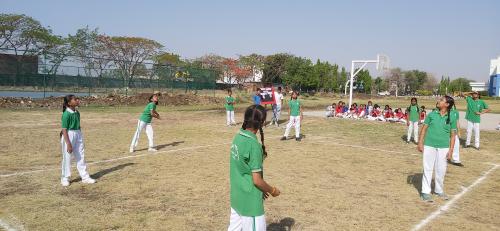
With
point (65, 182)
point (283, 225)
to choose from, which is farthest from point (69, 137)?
point (283, 225)

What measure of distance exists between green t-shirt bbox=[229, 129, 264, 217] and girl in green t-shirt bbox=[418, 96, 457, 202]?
485 cm

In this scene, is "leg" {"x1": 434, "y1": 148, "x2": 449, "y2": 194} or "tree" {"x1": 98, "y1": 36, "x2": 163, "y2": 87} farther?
"tree" {"x1": 98, "y1": 36, "x2": 163, "y2": 87}

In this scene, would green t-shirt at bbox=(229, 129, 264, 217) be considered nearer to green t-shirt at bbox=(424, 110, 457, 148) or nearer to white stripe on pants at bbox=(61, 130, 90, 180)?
green t-shirt at bbox=(424, 110, 457, 148)

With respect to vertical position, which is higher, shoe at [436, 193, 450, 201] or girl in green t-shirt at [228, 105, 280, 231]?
girl in green t-shirt at [228, 105, 280, 231]

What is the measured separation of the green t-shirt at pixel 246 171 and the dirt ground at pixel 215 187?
7.15ft

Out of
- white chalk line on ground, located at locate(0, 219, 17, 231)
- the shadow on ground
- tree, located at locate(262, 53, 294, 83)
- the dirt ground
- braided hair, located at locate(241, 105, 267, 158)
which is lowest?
white chalk line on ground, located at locate(0, 219, 17, 231)

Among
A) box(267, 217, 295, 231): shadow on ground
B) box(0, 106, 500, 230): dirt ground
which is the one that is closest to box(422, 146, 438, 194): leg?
box(0, 106, 500, 230): dirt ground

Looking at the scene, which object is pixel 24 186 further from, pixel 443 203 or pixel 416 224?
pixel 443 203

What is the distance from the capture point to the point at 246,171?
375 cm

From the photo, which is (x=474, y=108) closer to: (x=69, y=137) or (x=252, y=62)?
(x=69, y=137)

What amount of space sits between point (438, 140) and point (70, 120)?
697 centimetres

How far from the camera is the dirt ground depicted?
6.13m

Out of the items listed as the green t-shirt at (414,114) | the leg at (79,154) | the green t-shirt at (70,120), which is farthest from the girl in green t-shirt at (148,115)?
the green t-shirt at (414,114)

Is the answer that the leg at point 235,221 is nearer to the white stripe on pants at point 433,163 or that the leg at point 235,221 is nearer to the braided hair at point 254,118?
the braided hair at point 254,118
